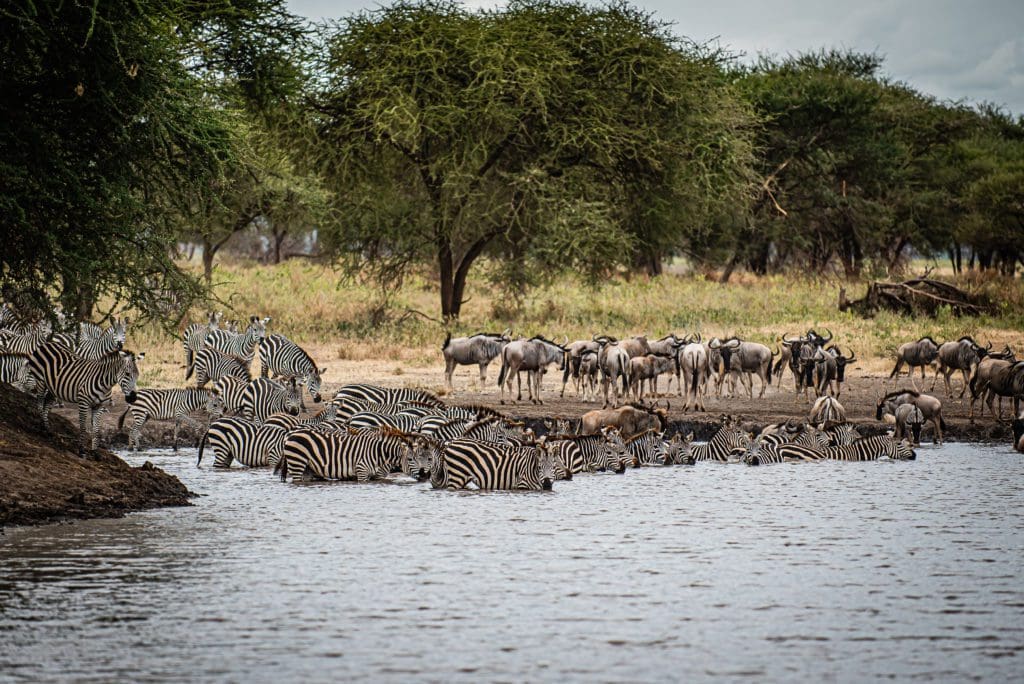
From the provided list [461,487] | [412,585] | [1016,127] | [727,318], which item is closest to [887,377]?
[727,318]

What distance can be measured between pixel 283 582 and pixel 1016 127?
58548mm

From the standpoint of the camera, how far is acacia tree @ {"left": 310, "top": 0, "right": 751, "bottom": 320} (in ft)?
104

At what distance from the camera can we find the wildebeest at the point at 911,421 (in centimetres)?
1826

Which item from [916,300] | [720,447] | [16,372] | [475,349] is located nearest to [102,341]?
[16,372]

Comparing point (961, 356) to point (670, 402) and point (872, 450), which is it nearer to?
point (670, 402)

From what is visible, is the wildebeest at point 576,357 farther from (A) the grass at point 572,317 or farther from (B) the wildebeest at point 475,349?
(A) the grass at point 572,317

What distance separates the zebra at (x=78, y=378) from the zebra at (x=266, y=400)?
3026 mm

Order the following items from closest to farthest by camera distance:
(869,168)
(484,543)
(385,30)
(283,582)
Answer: (283,582) → (484,543) → (385,30) → (869,168)

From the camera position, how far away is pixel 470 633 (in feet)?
29.1

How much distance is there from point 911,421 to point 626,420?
145 inches

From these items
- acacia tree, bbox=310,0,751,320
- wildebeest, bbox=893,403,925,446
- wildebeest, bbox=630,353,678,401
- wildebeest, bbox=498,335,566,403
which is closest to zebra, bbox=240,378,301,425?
wildebeest, bbox=498,335,566,403

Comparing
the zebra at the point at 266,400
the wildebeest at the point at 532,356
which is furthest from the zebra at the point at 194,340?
the wildebeest at the point at 532,356

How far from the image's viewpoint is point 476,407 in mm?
17531

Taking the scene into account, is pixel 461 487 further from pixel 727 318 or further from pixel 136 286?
pixel 727 318
